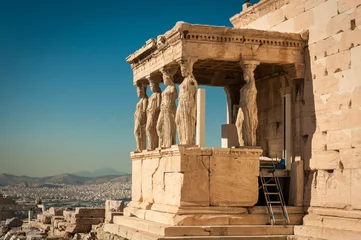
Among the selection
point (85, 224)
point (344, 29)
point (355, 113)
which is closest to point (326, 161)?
point (355, 113)

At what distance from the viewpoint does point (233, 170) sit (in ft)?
47.8

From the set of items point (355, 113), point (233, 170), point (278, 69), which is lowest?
point (233, 170)

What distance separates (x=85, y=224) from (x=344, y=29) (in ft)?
36.7

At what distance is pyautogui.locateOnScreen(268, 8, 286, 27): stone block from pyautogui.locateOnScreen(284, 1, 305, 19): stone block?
18cm

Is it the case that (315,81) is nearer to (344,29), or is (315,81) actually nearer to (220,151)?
(344,29)

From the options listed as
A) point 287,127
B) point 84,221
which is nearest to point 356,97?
point 287,127

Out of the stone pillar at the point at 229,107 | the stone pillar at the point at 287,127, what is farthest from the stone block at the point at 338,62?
the stone pillar at the point at 229,107

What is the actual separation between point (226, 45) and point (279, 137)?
9.61 feet

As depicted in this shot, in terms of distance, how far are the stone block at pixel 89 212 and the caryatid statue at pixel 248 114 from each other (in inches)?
342

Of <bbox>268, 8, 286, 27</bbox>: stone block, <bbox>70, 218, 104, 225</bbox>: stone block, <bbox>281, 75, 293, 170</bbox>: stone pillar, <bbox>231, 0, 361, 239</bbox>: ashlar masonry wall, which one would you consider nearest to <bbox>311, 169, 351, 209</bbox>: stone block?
<bbox>231, 0, 361, 239</bbox>: ashlar masonry wall

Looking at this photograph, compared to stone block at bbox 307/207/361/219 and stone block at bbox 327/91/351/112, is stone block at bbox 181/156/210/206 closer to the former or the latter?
stone block at bbox 307/207/361/219

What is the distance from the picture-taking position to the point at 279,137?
1664 cm

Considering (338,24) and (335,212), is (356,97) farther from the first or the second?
(335,212)

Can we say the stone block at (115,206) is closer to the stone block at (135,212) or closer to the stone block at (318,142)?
the stone block at (135,212)
